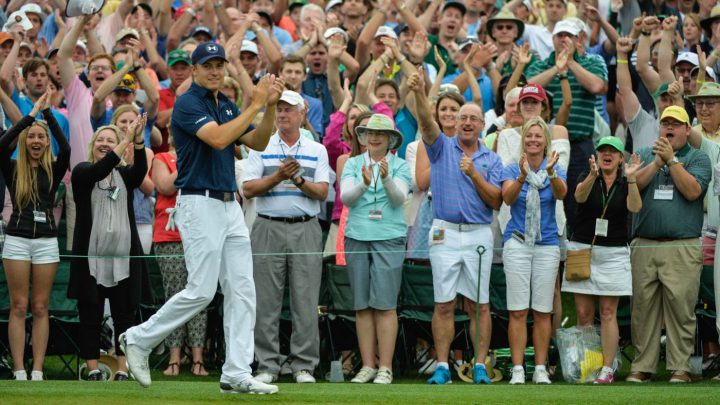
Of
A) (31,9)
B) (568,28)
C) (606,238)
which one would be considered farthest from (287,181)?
(31,9)

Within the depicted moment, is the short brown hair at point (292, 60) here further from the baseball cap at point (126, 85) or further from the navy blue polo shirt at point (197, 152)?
the navy blue polo shirt at point (197, 152)

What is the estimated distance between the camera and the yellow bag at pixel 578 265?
12.1 m

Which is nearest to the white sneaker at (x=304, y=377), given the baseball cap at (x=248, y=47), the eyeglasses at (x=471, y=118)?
the eyeglasses at (x=471, y=118)

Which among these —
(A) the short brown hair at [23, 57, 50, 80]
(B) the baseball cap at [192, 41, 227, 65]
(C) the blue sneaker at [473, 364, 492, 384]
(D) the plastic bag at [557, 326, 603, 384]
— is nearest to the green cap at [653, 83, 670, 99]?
(D) the plastic bag at [557, 326, 603, 384]

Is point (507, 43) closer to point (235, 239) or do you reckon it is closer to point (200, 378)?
point (200, 378)

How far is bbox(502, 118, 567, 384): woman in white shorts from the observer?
1198 cm

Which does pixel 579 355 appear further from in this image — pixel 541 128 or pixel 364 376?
pixel 541 128

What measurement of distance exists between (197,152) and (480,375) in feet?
12.7

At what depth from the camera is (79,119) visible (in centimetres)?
1417

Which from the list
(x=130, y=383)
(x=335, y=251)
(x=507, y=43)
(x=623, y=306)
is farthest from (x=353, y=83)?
(x=130, y=383)

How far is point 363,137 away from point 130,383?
3446 millimetres

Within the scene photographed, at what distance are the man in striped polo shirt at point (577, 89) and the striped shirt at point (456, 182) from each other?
192cm

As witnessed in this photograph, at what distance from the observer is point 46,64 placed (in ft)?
49.1

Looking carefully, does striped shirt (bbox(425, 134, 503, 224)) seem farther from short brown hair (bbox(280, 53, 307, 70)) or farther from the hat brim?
short brown hair (bbox(280, 53, 307, 70))
